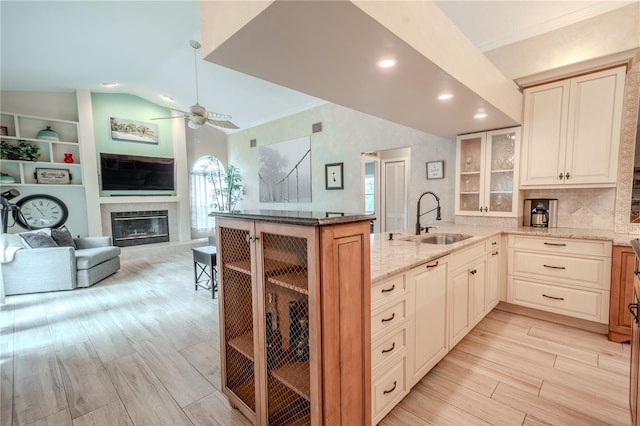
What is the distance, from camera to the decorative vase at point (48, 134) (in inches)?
207

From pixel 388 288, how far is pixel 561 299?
→ 7.60ft

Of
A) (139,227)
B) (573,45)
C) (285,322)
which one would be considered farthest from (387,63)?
(139,227)

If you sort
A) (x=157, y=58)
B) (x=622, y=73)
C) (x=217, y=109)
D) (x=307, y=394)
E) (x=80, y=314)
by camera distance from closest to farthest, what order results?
(x=307, y=394) → (x=622, y=73) → (x=80, y=314) → (x=157, y=58) → (x=217, y=109)

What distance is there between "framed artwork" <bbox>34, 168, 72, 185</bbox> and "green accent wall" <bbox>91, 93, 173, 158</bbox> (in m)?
0.66

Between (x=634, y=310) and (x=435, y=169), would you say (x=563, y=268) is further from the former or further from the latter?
(x=435, y=169)

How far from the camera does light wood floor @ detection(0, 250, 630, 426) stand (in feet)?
5.59

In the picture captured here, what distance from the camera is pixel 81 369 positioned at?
2178 mm

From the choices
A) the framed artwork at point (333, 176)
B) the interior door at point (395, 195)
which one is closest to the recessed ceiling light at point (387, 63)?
the framed artwork at point (333, 176)

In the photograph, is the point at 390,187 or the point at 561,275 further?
the point at 390,187

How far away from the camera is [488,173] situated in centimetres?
329

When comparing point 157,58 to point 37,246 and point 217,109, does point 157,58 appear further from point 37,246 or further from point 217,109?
point 37,246

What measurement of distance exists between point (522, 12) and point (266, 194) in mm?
5406

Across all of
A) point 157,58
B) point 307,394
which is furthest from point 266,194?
point 307,394

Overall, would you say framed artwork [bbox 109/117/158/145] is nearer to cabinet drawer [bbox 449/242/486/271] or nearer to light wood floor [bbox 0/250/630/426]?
light wood floor [bbox 0/250/630/426]
